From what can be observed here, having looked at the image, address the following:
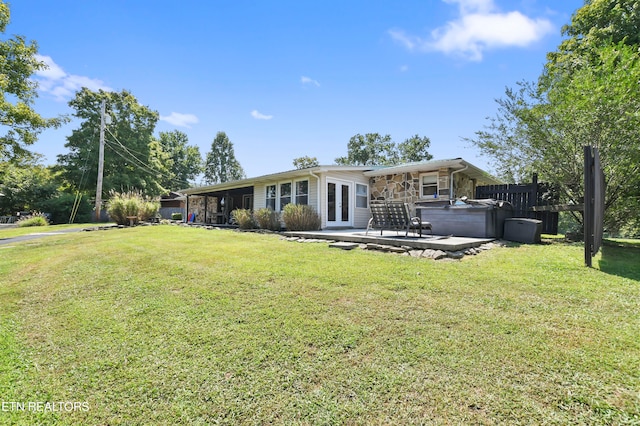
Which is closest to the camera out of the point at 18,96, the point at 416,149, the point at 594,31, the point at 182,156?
the point at 594,31

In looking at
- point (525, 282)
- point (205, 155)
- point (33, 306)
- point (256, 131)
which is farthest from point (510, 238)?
point (205, 155)

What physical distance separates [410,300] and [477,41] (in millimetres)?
9424

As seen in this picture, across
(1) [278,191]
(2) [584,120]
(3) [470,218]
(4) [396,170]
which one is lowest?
(3) [470,218]

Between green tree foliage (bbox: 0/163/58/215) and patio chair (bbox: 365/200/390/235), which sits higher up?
green tree foliage (bbox: 0/163/58/215)

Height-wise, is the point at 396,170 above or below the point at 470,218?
above

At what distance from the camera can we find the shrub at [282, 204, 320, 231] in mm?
9969

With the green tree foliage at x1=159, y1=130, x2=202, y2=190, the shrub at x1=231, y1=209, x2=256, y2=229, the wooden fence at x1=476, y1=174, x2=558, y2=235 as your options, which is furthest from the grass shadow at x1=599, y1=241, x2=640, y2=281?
the green tree foliage at x1=159, y1=130, x2=202, y2=190

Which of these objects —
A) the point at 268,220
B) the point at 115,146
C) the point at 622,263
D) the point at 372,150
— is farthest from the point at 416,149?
the point at 115,146

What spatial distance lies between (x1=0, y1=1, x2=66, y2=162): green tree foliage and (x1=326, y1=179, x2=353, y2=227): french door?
511 inches

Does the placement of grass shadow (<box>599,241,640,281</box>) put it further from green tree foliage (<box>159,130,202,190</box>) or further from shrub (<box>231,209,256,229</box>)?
green tree foliage (<box>159,130,202,190</box>)

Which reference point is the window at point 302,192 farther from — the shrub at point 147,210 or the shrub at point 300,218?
the shrub at point 147,210

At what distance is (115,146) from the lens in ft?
84.3

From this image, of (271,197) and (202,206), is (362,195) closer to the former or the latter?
(271,197)

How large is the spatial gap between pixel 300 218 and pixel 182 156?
37.6m
